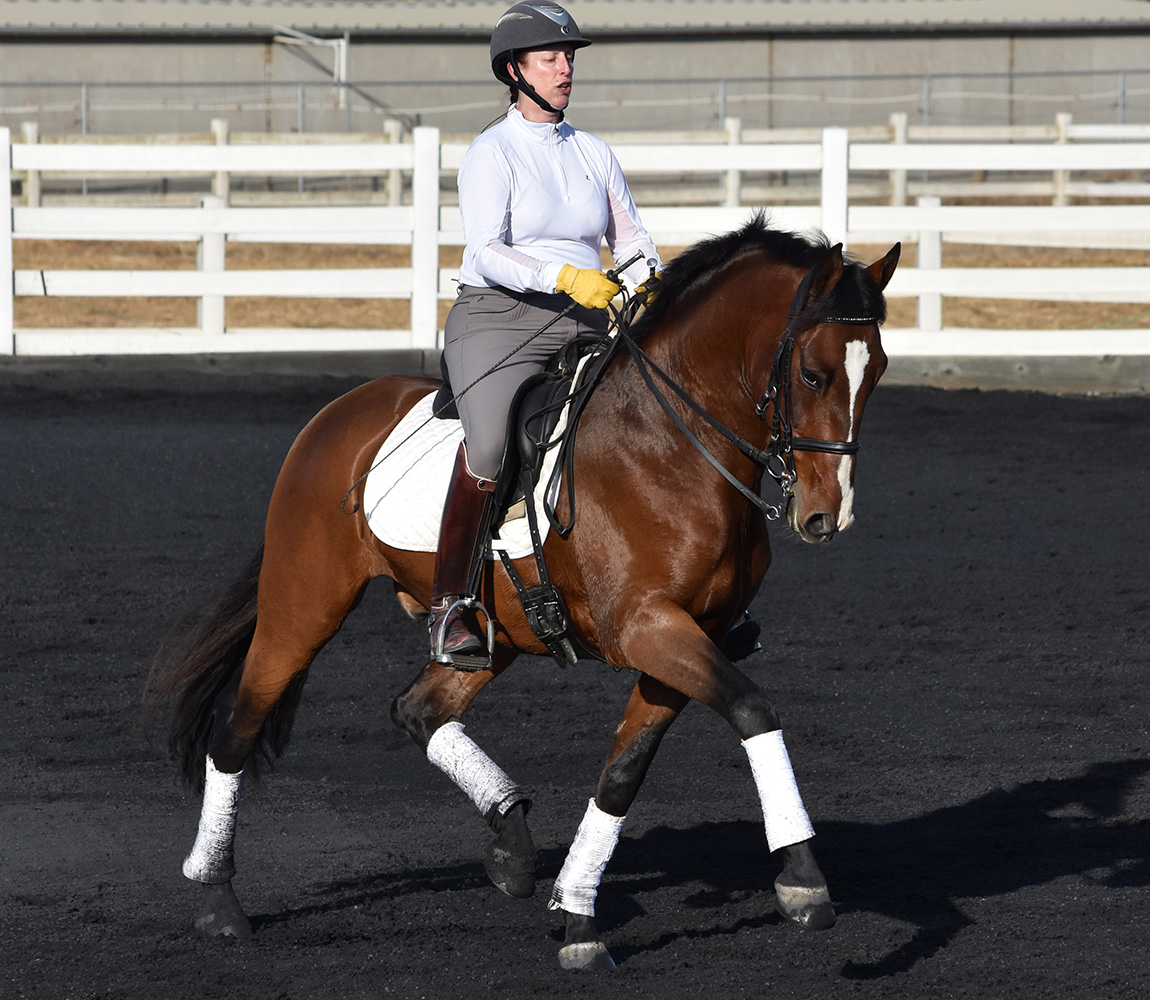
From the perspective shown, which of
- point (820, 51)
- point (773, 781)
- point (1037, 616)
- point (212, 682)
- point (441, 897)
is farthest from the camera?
point (820, 51)

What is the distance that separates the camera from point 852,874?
475 cm

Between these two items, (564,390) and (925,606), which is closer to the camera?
(564,390)

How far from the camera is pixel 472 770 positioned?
454cm

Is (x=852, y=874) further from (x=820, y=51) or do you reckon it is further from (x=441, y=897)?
(x=820, y=51)

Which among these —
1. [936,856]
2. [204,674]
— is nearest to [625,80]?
[204,674]

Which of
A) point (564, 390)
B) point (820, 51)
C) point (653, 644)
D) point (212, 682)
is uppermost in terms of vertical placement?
point (820, 51)

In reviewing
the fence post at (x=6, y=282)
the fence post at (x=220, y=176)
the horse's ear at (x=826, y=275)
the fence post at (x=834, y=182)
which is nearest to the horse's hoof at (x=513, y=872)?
the horse's ear at (x=826, y=275)

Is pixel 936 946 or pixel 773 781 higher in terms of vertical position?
pixel 773 781

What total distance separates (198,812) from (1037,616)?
4.26 metres

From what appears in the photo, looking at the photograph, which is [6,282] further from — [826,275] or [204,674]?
[826,275]

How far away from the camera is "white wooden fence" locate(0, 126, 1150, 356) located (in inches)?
558

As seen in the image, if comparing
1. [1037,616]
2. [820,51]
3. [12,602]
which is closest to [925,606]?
[1037,616]

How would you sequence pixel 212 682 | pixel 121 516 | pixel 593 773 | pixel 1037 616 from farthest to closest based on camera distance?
1. pixel 121 516
2. pixel 1037 616
3. pixel 593 773
4. pixel 212 682

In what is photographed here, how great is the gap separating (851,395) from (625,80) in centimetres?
2778
